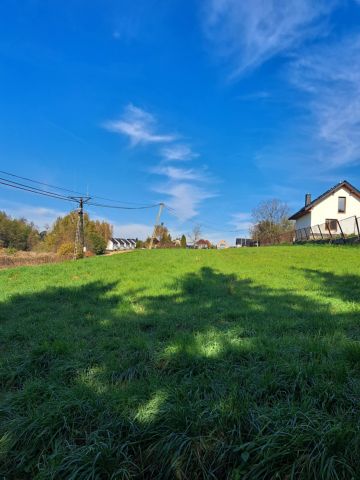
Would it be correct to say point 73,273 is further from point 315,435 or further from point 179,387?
point 315,435

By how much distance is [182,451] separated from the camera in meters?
1.96

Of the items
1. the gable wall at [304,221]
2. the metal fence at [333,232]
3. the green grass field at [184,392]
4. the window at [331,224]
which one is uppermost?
the gable wall at [304,221]

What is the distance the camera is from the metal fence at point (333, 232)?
857 inches

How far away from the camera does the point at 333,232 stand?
33.2 metres

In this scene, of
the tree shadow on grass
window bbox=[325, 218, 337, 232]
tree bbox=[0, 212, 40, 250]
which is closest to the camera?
the tree shadow on grass

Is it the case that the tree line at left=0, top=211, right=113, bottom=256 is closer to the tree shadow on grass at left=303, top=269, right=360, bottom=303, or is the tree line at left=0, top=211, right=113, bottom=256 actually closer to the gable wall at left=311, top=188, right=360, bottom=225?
the gable wall at left=311, top=188, right=360, bottom=225

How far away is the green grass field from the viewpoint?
1.89 metres

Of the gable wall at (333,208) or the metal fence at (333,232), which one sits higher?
the gable wall at (333,208)

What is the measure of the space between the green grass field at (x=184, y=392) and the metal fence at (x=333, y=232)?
1793 centimetres

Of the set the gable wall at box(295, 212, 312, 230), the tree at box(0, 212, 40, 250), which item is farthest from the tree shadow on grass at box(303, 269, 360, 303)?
the tree at box(0, 212, 40, 250)

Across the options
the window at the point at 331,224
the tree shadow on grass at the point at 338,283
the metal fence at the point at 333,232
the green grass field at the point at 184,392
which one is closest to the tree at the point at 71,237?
the metal fence at the point at 333,232

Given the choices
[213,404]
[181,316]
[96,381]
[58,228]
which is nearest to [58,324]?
[181,316]

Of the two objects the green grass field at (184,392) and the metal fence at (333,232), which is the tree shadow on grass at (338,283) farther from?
the metal fence at (333,232)

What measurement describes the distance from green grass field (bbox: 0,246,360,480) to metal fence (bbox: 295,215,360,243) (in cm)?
1793
